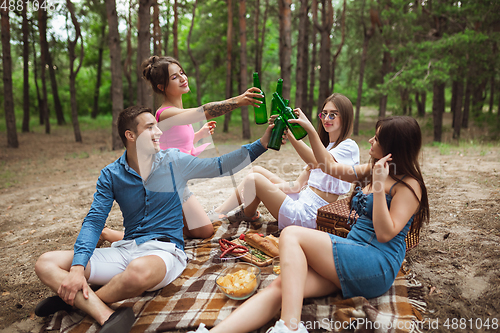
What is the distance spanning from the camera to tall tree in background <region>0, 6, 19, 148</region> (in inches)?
376

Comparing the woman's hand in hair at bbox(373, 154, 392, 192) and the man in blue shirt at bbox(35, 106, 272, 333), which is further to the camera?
the man in blue shirt at bbox(35, 106, 272, 333)

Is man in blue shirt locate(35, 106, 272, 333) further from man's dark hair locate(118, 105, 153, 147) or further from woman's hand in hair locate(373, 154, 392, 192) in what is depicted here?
woman's hand in hair locate(373, 154, 392, 192)

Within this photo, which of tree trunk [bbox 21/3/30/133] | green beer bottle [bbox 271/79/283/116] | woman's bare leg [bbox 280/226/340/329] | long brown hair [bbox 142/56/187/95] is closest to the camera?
woman's bare leg [bbox 280/226/340/329]

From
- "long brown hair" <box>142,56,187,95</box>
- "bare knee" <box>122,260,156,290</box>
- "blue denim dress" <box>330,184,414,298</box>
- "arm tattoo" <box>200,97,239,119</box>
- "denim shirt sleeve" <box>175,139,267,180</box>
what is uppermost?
"long brown hair" <box>142,56,187,95</box>

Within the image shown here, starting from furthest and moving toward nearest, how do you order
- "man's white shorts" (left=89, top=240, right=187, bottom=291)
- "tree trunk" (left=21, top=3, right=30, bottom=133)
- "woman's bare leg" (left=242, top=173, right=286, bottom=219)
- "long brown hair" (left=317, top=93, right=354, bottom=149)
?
"tree trunk" (left=21, top=3, right=30, bottom=133)
"woman's bare leg" (left=242, top=173, right=286, bottom=219)
"long brown hair" (left=317, top=93, right=354, bottom=149)
"man's white shorts" (left=89, top=240, right=187, bottom=291)

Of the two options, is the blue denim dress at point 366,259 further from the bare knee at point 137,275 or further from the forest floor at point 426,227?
the bare knee at point 137,275

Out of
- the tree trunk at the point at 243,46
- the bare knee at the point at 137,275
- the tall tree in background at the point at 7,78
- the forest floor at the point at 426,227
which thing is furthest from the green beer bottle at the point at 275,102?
the tall tree in background at the point at 7,78

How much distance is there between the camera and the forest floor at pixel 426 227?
2.31m

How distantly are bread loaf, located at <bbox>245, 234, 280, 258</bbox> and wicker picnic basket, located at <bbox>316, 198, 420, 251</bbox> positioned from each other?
0.44m

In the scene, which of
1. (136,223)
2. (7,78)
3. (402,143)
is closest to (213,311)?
(136,223)

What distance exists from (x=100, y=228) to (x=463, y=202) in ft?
13.4

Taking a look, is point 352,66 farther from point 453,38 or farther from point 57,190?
point 57,190

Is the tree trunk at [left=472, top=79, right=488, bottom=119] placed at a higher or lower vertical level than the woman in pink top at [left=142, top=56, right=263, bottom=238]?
higher

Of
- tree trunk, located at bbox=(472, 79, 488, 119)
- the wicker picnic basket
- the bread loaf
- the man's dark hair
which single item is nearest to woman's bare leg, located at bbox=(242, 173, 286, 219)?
the bread loaf
